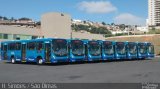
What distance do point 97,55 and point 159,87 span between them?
967 inches

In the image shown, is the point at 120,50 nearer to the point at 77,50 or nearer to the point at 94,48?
the point at 94,48

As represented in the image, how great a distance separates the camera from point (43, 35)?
3179 inches

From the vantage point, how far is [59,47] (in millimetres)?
33219

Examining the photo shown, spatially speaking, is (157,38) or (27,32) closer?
(27,32)

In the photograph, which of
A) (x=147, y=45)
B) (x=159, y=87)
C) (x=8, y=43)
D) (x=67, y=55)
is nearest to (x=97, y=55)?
(x=67, y=55)

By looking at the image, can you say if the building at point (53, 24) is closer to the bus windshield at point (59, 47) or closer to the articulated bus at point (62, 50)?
the articulated bus at point (62, 50)

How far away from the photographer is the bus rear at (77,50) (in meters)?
34.8

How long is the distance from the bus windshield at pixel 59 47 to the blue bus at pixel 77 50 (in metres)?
0.96

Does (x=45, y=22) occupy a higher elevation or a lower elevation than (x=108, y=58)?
higher

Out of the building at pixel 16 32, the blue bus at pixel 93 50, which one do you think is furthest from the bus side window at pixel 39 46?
the building at pixel 16 32

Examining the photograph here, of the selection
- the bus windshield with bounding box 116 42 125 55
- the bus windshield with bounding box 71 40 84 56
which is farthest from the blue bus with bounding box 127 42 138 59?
the bus windshield with bounding box 71 40 84 56

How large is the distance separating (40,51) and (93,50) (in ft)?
23.2

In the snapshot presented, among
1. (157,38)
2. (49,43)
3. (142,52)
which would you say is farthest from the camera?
(157,38)

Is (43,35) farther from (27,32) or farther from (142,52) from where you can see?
(142,52)
